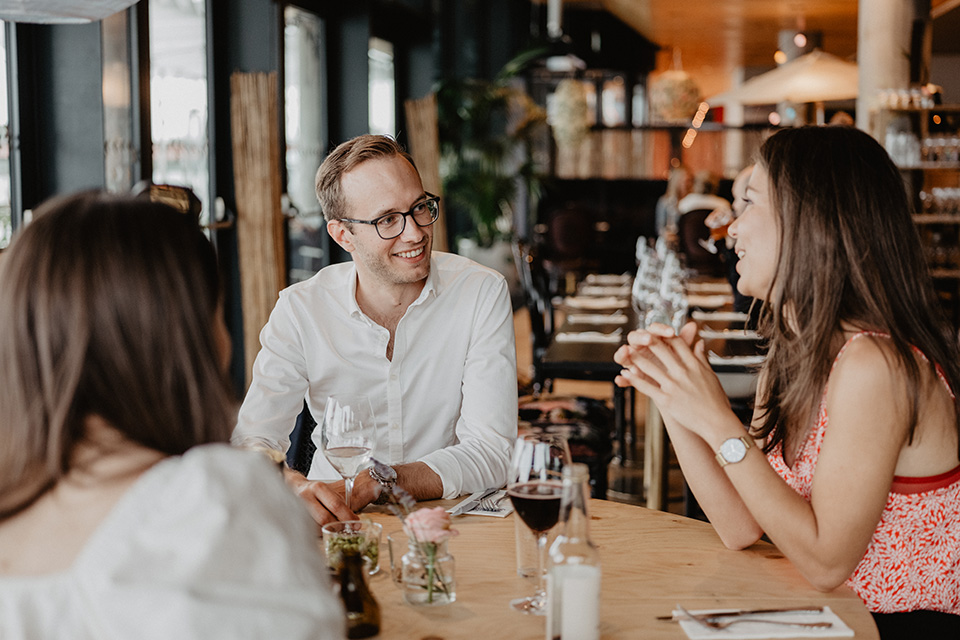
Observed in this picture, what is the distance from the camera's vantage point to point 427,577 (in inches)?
53.2

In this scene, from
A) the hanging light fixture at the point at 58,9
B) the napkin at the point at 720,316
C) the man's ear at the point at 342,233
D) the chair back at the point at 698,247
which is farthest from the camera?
the chair back at the point at 698,247

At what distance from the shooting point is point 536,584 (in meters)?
1.43

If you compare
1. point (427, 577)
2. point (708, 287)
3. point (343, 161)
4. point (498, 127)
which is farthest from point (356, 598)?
point (498, 127)

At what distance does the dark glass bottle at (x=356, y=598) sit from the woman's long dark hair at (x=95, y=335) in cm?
40

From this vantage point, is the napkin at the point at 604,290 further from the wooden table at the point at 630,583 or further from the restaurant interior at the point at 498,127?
the wooden table at the point at 630,583

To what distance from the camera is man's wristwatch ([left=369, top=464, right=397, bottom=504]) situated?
1.75 metres

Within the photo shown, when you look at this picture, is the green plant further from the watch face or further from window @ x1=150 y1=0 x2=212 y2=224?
the watch face

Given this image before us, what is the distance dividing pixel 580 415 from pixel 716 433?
7.74ft

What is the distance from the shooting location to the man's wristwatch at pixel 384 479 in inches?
69.0

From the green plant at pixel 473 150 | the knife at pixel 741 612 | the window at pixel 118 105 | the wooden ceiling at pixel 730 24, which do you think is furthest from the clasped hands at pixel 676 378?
the wooden ceiling at pixel 730 24

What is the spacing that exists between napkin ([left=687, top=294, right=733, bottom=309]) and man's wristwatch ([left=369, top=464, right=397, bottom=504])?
3580 millimetres

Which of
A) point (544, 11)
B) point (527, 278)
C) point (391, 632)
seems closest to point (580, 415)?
point (527, 278)

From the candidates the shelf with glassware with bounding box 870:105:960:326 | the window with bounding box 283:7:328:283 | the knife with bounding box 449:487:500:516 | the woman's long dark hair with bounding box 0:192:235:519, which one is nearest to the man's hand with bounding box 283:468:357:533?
the knife with bounding box 449:487:500:516

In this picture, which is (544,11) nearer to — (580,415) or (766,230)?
(580,415)
